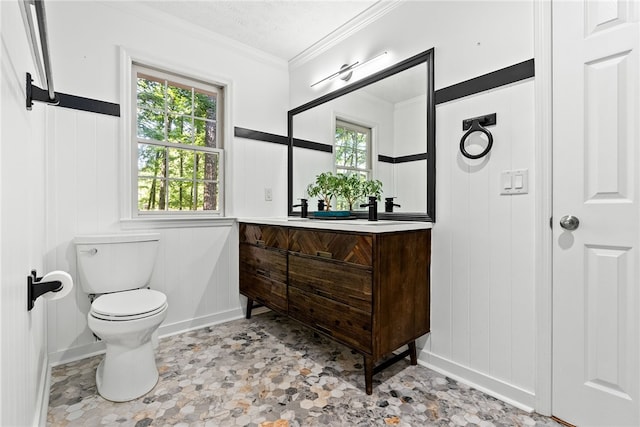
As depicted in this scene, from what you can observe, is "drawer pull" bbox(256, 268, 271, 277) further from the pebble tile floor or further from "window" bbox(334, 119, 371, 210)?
"window" bbox(334, 119, 371, 210)

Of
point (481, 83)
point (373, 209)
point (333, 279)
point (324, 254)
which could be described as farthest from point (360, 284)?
point (481, 83)

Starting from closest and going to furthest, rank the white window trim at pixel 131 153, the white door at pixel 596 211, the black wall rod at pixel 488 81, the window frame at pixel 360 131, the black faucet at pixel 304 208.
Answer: the white door at pixel 596 211
the black wall rod at pixel 488 81
the white window trim at pixel 131 153
the window frame at pixel 360 131
the black faucet at pixel 304 208

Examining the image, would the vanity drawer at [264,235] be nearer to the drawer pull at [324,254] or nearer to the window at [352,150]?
the drawer pull at [324,254]

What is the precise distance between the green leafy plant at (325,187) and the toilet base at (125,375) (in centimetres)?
159

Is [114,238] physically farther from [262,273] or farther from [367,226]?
[367,226]

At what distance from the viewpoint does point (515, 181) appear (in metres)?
1.55

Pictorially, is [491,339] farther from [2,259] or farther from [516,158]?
[2,259]

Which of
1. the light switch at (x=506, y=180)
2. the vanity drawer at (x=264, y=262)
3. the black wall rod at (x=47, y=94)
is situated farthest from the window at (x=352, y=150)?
the black wall rod at (x=47, y=94)

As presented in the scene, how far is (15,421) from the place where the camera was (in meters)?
0.84

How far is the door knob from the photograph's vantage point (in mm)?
1386

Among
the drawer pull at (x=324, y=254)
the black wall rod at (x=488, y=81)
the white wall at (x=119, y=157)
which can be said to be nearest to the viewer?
the black wall rod at (x=488, y=81)

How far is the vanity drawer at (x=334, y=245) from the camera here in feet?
5.39

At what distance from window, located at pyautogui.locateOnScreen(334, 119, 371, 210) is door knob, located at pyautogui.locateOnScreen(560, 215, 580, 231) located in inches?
46.9

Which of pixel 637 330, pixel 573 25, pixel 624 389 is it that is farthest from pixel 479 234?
pixel 573 25
